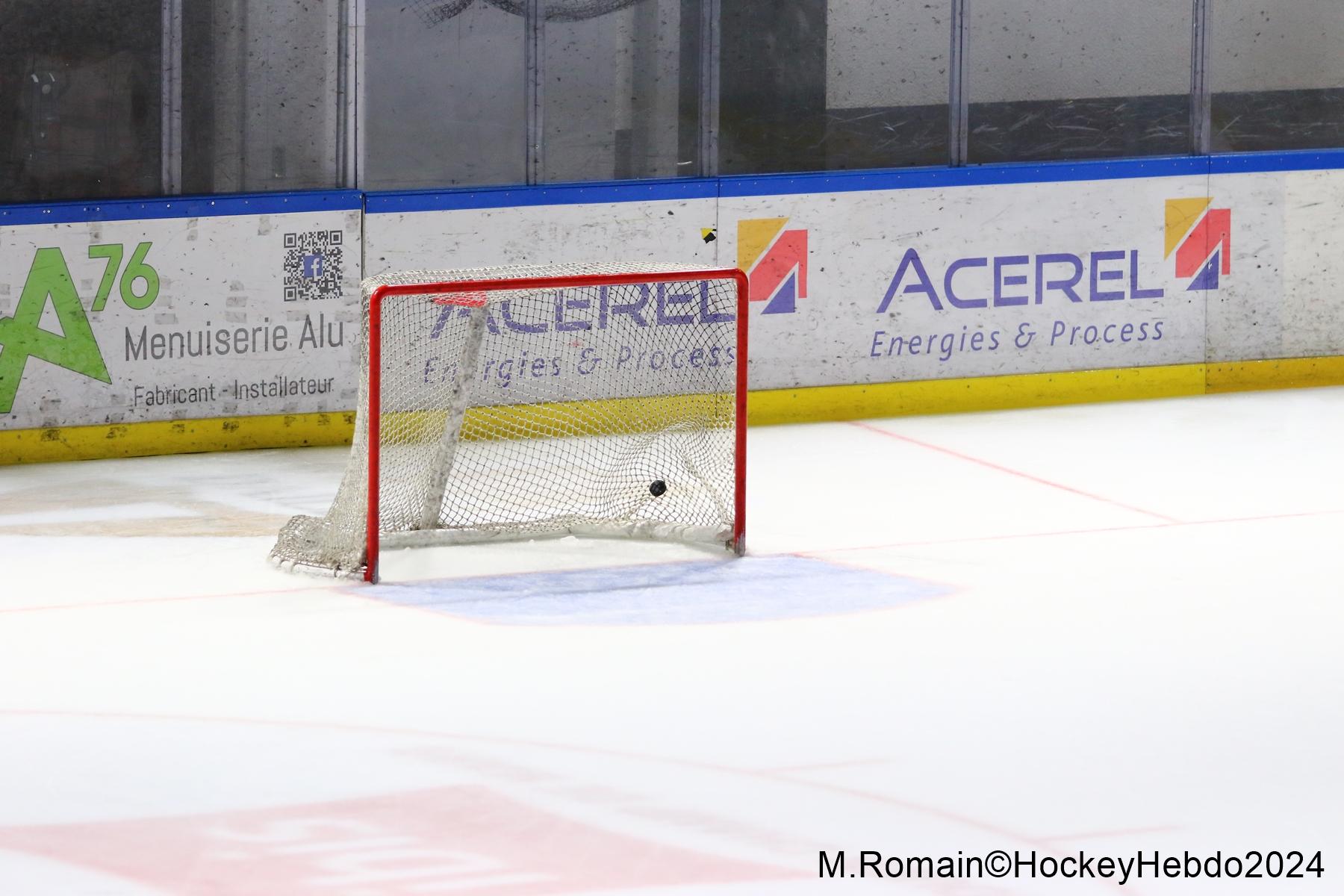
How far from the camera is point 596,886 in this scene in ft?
14.3

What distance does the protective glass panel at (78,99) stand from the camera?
8.76 meters

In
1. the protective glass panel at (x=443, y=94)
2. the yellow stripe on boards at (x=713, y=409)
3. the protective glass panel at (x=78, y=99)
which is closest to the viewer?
the protective glass panel at (x=78, y=99)

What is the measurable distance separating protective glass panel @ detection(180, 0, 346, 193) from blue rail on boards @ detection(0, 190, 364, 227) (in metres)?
0.12

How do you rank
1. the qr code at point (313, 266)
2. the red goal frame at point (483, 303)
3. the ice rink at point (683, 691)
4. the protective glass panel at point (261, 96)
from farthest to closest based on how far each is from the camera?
the qr code at point (313, 266)
the protective glass panel at point (261, 96)
the red goal frame at point (483, 303)
the ice rink at point (683, 691)

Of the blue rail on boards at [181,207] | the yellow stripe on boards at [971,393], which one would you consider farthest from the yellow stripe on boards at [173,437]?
the yellow stripe on boards at [971,393]

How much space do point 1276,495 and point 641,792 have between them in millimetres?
4239

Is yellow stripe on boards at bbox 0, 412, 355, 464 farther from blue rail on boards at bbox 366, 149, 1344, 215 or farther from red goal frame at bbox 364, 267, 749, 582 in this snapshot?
red goal frame at bbox 364, 267, 749, 582

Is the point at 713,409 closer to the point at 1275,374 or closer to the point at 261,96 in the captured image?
the point at 261,96

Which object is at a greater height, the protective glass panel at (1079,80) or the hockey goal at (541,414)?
the protective glass panel at (1079,80)

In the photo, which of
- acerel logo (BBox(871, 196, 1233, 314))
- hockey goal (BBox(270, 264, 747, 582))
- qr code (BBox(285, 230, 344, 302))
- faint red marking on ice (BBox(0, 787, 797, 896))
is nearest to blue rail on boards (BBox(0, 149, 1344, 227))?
qr code (BBox(285, 230, 344, 302))

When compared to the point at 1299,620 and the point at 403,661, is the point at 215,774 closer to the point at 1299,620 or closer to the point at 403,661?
the point at 403,661

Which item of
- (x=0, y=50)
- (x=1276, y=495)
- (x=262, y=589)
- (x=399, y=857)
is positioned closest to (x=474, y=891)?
(x=399, y=857)

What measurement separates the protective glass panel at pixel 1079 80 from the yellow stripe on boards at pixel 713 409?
1107 millimetres

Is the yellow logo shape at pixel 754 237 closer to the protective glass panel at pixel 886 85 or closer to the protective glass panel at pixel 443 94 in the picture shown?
the protective glass panel at pixel 886 85
